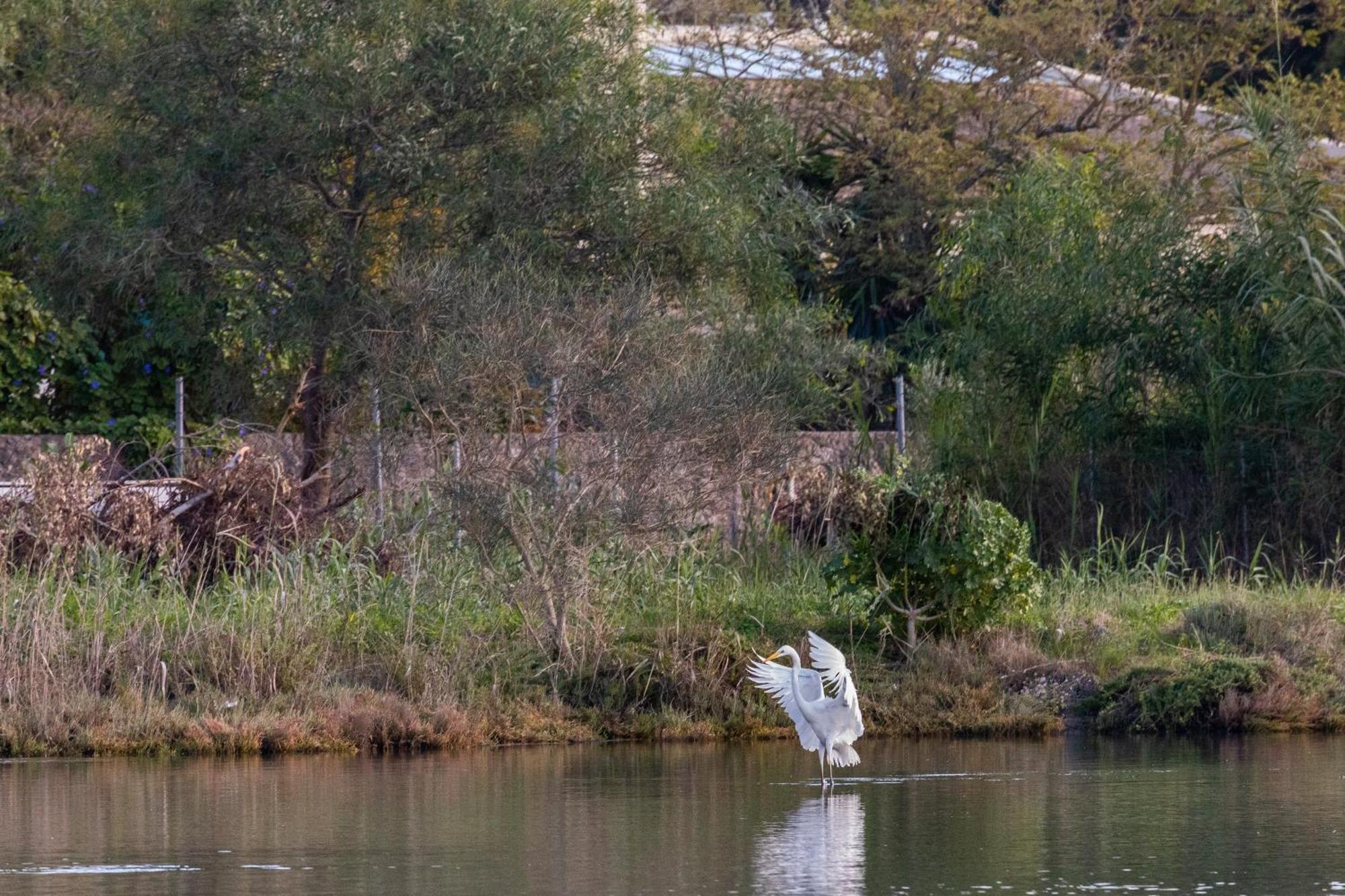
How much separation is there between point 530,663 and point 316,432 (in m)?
4.98

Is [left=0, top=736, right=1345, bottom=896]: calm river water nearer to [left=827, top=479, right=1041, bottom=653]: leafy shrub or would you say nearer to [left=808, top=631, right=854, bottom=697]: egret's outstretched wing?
[left=808, top=631, right=854, bottom=697]: egret's outstretched wing

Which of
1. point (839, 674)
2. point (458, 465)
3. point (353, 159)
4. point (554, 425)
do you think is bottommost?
point (839, 674)

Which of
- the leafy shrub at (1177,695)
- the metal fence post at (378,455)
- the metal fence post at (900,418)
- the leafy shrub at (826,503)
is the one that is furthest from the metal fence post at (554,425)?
the metal fence post at (900,418)

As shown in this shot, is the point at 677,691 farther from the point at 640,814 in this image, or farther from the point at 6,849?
the point at 6,849

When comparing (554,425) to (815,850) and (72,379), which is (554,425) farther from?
(72,379)

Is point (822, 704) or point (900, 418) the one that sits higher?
point (900, 418)

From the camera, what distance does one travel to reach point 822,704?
12.6 metres

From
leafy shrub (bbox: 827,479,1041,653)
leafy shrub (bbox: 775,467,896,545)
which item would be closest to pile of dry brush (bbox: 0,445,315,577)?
leafy shrub (bbox: 775,467,896,545)

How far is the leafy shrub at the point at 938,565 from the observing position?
1612cm

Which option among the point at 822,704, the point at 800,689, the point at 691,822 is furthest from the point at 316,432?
the point at 691,822

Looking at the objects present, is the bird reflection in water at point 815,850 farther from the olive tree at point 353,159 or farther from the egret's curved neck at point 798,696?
the olive tree at point 353,159

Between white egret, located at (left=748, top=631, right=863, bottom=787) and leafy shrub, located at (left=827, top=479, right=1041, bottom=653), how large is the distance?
302 centimetres

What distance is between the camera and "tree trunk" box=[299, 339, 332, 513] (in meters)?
19.2

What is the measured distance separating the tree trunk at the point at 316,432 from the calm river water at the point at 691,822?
196 inches
